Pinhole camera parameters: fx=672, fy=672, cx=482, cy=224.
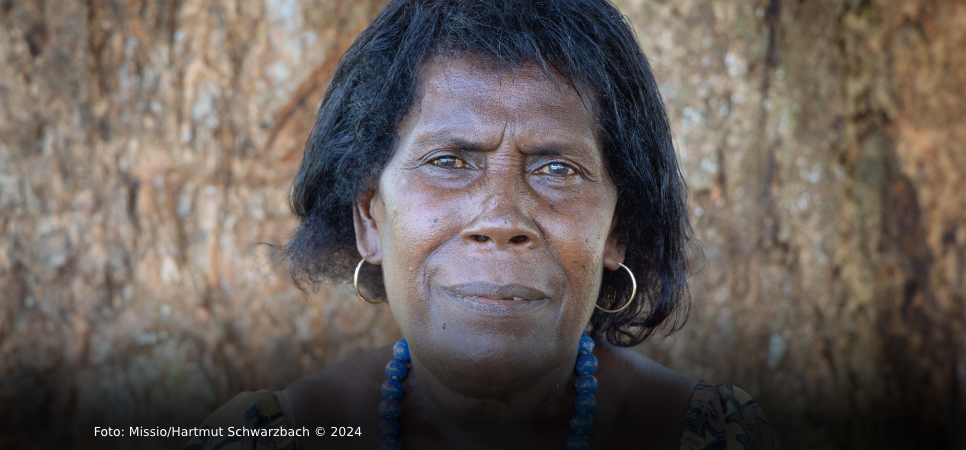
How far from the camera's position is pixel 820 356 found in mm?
3297

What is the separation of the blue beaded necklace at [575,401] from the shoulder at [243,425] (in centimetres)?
31

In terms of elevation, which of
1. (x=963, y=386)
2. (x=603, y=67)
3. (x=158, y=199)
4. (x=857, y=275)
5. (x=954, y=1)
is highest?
(x=954, y=1)

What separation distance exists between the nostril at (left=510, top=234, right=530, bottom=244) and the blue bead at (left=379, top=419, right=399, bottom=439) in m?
0.84

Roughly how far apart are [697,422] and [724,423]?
93 millimetres

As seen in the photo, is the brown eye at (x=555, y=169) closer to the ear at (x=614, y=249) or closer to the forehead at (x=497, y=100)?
the forehead at (x=497, y=100)

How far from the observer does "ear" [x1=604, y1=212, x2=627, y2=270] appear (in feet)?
7.05

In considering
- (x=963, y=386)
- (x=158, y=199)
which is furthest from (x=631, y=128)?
(x=963, y=386)

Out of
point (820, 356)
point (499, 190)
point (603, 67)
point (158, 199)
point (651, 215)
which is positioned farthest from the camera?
point (820, 356)

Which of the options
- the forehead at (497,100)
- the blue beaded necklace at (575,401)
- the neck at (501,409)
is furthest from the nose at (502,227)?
the blue beaded necklace at (575,401)

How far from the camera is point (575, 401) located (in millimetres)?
2219

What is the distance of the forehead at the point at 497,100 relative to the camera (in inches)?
72.7

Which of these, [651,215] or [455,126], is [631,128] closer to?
[651,215]

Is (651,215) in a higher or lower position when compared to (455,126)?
lower

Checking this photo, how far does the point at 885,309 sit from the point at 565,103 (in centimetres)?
233
